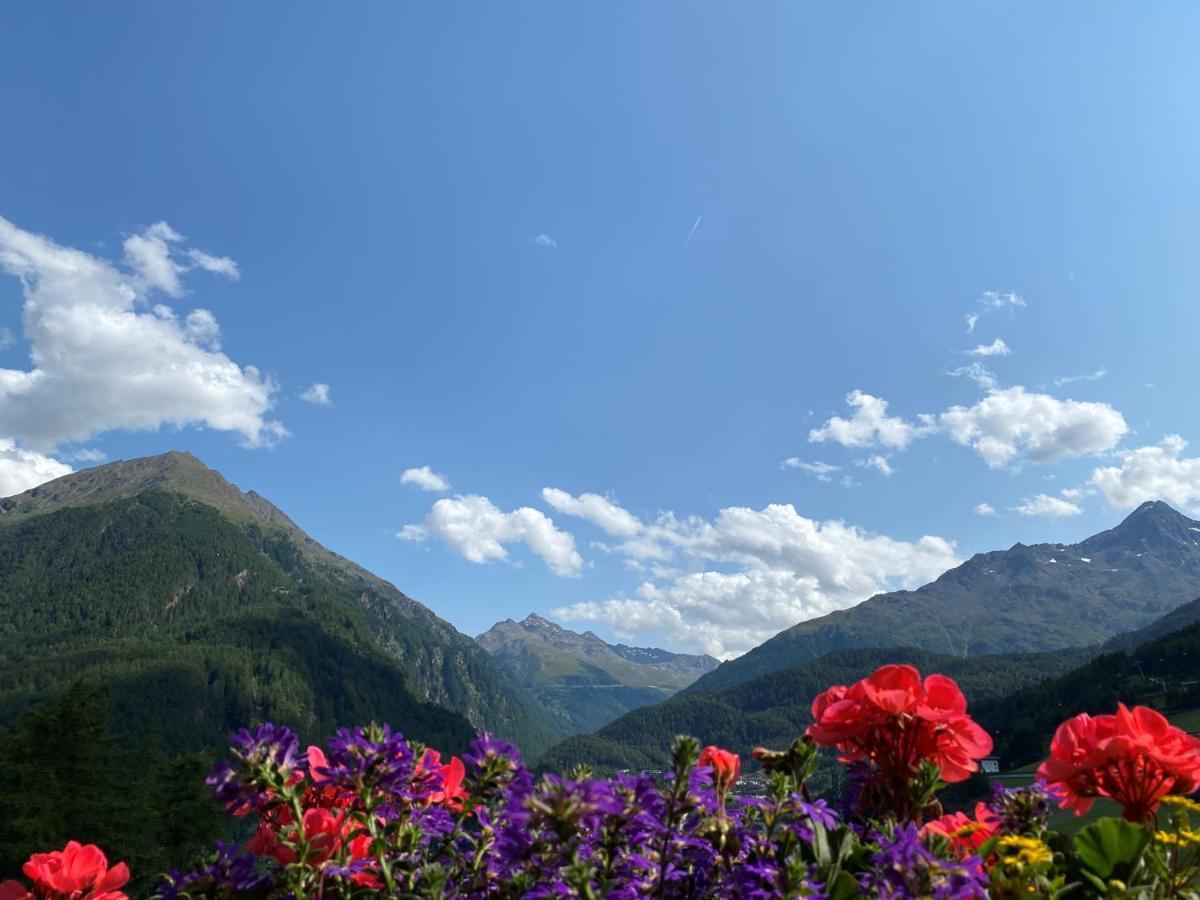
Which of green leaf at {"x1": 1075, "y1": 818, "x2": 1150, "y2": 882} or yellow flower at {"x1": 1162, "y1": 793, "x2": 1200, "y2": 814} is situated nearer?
green leaf at {"x1": 1075, "y1": 818, "x2": 1150, "y2": 882}

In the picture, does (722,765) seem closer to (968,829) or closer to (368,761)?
(968,829)

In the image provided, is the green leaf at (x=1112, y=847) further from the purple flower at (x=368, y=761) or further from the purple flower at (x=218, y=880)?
the purple flower at (x=218, y=880)

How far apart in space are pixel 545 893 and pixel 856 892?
2.54 ft

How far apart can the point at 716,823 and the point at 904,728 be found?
725 millimetres

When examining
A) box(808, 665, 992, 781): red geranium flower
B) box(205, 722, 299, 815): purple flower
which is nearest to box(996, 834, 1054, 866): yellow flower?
box(808, 665, 992, 781): red geranium flower

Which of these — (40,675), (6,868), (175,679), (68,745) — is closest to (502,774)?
(6,868)

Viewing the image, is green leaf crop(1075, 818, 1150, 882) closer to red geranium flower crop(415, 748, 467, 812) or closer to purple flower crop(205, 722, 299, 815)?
red geranium flower crop(415, 748, 467, 812)

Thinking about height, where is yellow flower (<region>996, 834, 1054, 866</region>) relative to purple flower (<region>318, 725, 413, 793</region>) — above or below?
below

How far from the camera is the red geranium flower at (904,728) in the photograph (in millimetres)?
2236

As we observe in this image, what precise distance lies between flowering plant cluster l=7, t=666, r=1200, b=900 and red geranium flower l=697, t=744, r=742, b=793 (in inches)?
0.4

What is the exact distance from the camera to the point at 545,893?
1.62 meters

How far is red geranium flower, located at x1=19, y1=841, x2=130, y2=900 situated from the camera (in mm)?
2434

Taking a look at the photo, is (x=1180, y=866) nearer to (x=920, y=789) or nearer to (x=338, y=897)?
(x=920, y=789)

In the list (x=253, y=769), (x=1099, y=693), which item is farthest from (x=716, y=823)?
(x=1099, y=693)
